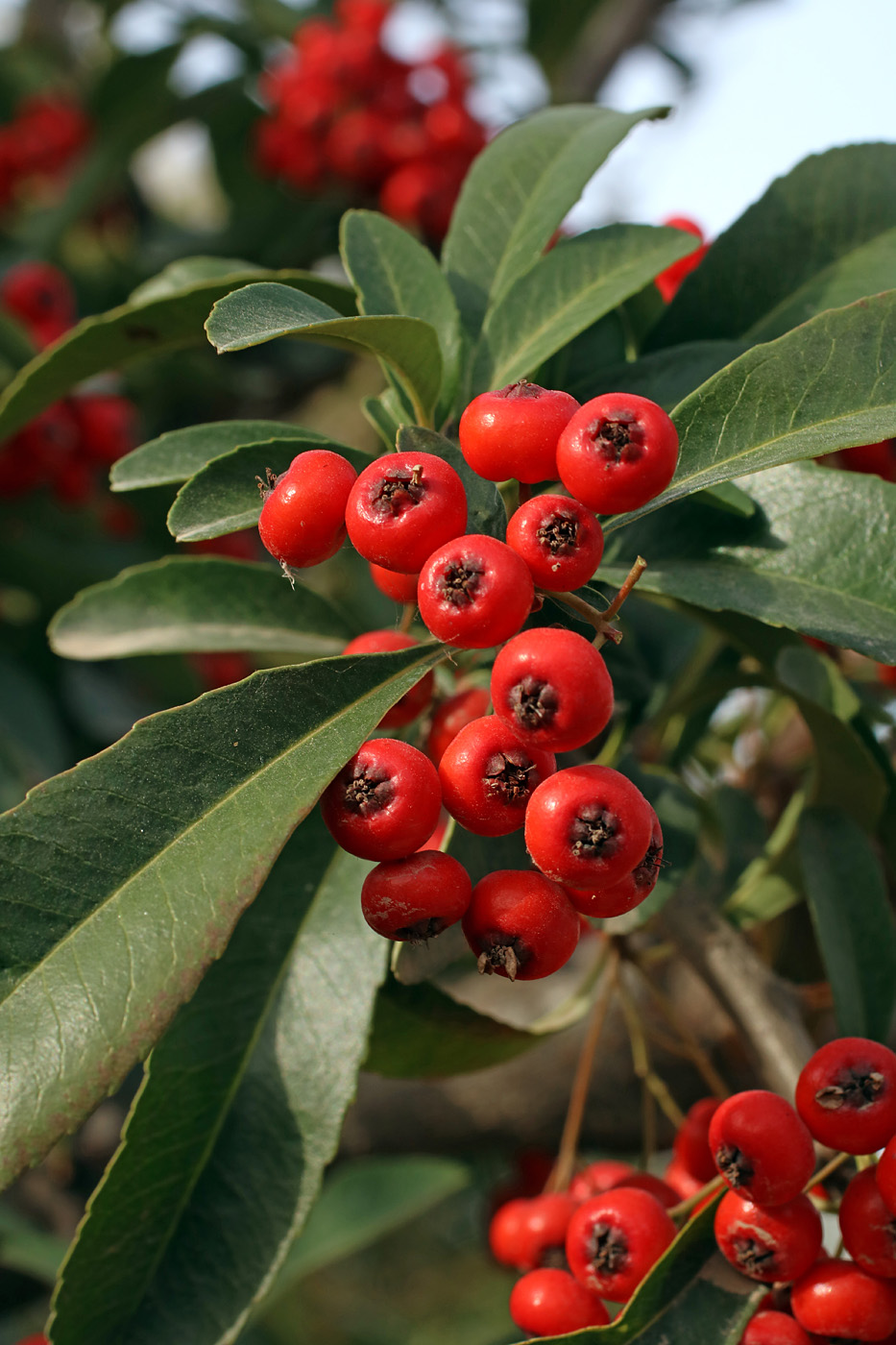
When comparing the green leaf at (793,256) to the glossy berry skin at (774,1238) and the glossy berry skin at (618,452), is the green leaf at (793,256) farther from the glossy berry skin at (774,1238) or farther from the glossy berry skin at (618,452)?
the glossy berry skin at (774,1238)

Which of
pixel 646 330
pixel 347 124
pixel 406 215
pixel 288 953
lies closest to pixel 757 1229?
pixel 288 953

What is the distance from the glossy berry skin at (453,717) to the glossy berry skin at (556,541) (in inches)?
10.0

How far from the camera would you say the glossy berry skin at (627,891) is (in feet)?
3.34

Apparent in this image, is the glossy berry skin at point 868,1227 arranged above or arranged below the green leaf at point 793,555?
below

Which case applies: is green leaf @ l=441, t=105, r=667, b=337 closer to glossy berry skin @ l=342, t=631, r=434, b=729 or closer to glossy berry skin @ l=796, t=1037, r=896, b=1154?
glossy berry skin @ l=342, t=631, r=434, b=729

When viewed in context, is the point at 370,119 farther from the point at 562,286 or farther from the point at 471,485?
the point at 471,485

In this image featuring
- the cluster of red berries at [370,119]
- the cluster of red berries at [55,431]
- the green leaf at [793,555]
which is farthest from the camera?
the cluster of red berries at [370,119]

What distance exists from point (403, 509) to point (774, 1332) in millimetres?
968

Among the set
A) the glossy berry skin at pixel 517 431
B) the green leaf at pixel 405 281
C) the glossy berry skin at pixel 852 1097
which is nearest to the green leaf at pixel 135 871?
the glossy berry skin at pixel 517 431

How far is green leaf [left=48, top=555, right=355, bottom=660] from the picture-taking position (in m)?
1.66

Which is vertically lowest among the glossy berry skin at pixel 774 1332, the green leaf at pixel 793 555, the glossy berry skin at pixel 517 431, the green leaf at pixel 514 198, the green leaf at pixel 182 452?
the glossy berry skin at pixel 774 1332

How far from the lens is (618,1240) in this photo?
1.29 meters

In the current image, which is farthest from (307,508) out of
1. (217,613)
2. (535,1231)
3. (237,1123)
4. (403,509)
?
(535,1231)

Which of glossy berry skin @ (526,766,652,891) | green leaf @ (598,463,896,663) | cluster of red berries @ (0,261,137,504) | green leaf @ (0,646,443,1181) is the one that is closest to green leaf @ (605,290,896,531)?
green leaf @ (598,463,896,663)
